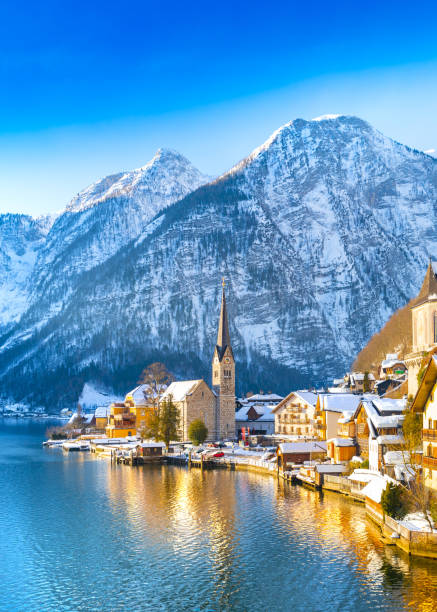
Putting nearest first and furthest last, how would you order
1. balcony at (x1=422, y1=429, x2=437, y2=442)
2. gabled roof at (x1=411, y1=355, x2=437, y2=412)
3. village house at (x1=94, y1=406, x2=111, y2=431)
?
1. gabled roof at (x1=411, y1=355, x2=437, y2=412)
2. balcony at (x1=422, y1=429, x2=437, y2=442)
3. village house at (x1=94, y1=406, x2=111, y2=431)

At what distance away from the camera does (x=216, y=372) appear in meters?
125

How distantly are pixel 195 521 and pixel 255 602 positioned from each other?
61.3 ft

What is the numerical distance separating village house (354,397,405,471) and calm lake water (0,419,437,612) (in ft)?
18.7

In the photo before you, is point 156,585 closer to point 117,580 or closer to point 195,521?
point 117,580

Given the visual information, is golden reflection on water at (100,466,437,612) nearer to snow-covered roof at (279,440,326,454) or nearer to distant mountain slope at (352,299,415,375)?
snow-covered roof at (279,440,326,454)

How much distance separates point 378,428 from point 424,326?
998cm

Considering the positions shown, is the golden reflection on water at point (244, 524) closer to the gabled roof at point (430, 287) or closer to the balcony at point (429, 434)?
the balcony at point (429, 434)

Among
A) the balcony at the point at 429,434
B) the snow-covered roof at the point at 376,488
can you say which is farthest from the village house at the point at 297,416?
the balcony at the point at 429,434

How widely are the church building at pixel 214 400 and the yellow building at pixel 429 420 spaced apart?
70.6m

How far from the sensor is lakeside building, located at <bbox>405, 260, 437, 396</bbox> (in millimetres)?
59562

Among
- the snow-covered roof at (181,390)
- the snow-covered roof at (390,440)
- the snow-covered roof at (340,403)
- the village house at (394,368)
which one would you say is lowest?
the snow-covered roof at (390,440)

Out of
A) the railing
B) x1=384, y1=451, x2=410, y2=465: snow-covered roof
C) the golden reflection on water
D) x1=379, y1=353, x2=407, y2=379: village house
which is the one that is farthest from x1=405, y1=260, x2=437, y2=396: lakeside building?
x1=379, y1=353, x2=407, y2=379: village house

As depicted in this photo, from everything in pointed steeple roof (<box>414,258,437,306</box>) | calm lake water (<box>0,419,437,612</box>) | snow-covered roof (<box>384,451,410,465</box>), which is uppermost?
pointed steeple roof (<box>414,258,437,306</box>)

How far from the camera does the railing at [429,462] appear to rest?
47719mm
